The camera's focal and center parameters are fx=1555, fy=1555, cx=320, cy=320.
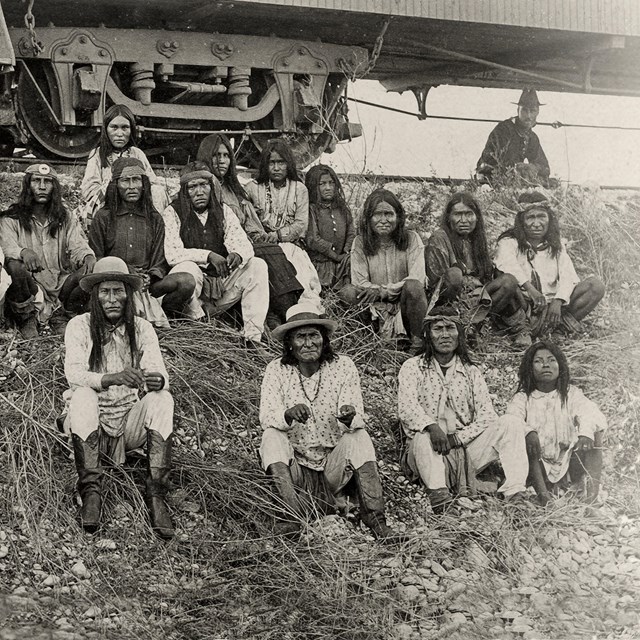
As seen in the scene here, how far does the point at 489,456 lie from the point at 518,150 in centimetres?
567

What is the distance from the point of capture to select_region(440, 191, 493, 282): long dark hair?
1005 centimetres

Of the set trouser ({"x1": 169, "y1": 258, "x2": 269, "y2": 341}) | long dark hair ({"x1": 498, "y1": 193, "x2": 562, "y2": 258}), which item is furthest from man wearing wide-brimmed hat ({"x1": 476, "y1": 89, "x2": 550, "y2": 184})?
trouser ({"x1": 169, "y1": 258, "x2": 269, "y2": 341})

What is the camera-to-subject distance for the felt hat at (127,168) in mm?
9455

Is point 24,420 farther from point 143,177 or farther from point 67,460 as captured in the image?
point 143,177

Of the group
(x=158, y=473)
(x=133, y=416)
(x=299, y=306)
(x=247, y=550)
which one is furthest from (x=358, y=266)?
(x=247, y=550)

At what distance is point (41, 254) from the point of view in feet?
30.6

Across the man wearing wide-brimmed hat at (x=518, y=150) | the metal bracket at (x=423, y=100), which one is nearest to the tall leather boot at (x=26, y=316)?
the man wearing wide-brimmed hat at (x=518, y=150)

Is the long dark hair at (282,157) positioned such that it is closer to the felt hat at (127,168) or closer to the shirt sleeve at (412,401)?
the felt hat at (127,168)

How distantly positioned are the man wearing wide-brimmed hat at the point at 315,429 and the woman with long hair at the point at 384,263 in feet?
4.66

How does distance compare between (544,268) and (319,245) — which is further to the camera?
(544,268)

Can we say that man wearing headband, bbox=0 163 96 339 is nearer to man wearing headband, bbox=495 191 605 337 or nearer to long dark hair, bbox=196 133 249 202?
long dark hair, bbox=196 133 249 202

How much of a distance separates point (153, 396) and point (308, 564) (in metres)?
1.14

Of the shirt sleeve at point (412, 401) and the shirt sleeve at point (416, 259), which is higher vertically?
the shirt sleeve at point (416, 259)

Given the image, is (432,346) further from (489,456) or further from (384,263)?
(384,263)
